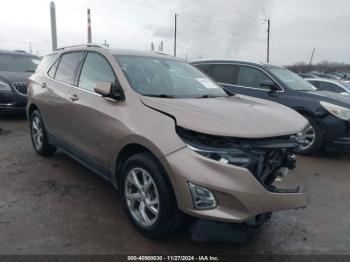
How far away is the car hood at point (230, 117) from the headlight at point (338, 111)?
3029 millimetres

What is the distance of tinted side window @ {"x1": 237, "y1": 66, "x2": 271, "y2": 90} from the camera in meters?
7.35

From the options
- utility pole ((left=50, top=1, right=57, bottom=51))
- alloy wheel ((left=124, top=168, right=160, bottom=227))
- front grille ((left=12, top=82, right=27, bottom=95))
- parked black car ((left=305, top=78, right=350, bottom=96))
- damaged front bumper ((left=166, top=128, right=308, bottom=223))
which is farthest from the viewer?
utility pole ((left=50, top=1, right=57, bottom=51))

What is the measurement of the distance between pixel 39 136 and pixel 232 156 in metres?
3.78

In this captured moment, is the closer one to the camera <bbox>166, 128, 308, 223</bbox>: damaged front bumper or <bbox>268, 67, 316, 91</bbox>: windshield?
<bbox>166, 128, 308, 223</bbox>: damaged front bumper

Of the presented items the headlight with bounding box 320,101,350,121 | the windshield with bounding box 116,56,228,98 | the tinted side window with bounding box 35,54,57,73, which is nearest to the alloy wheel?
the windshield with bounding box 116,56,228,98

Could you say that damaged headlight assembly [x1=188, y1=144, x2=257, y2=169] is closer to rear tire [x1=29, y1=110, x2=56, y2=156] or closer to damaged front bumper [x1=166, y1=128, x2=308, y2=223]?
damaged front bumper [x1=166, y1=128, x2=308, y2=223]

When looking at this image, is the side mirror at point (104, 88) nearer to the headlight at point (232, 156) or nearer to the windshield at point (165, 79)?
the windshield at point (165, 79)

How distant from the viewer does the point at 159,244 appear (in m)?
3.28

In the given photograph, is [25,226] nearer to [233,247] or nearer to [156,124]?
[156,124]

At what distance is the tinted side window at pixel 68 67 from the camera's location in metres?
4.71

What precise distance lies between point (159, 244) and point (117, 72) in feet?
5.83

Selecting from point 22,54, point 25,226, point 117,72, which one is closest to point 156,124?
point 117,72

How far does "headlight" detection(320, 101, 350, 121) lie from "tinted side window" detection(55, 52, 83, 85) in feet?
14.0

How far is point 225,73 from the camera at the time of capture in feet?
25.8
